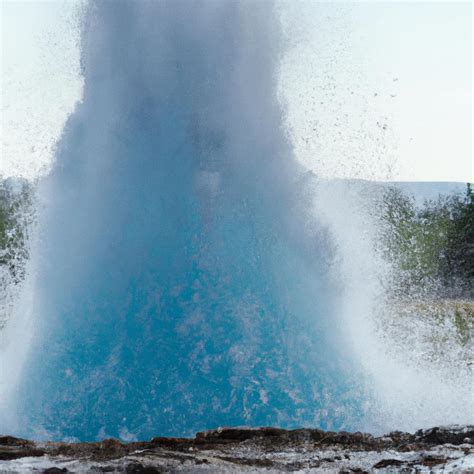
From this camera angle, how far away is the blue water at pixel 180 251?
26.3ft

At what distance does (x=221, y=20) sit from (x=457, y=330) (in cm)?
708

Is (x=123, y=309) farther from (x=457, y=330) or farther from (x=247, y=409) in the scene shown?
(x=457, y=330)

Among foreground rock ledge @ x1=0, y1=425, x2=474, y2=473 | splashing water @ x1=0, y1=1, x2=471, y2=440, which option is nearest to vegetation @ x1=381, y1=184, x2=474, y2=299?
splashing water @ x1=0, y1=1, x2=471, y2=440

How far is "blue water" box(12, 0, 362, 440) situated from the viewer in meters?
8.02

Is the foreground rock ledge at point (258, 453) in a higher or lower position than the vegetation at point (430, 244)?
lower

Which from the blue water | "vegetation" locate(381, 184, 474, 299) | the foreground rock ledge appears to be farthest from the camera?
"vegetation" locate(381, 184, 474, 299)

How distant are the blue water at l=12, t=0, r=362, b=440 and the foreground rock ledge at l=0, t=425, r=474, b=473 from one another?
94 cm

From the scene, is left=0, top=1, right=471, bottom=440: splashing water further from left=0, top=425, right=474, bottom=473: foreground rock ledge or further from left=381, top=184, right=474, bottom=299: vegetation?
left=381, top=184, right=474, bottom=299: vegetation

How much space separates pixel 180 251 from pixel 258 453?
385cm

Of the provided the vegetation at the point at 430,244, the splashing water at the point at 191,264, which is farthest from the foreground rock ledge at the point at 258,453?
the vegetation at the point at 430,244

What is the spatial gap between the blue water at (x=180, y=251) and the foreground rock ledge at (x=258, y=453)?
0.94 meters

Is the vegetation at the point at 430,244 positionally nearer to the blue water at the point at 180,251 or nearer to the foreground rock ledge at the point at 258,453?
the blue water at the point at 180,251

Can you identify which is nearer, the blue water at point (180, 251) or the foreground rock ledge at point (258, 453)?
the foreground rock ledge at point (258, 453)

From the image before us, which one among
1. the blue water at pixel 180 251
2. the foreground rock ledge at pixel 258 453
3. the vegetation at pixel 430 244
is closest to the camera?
the foreground rock ledge at pixel 258 453
